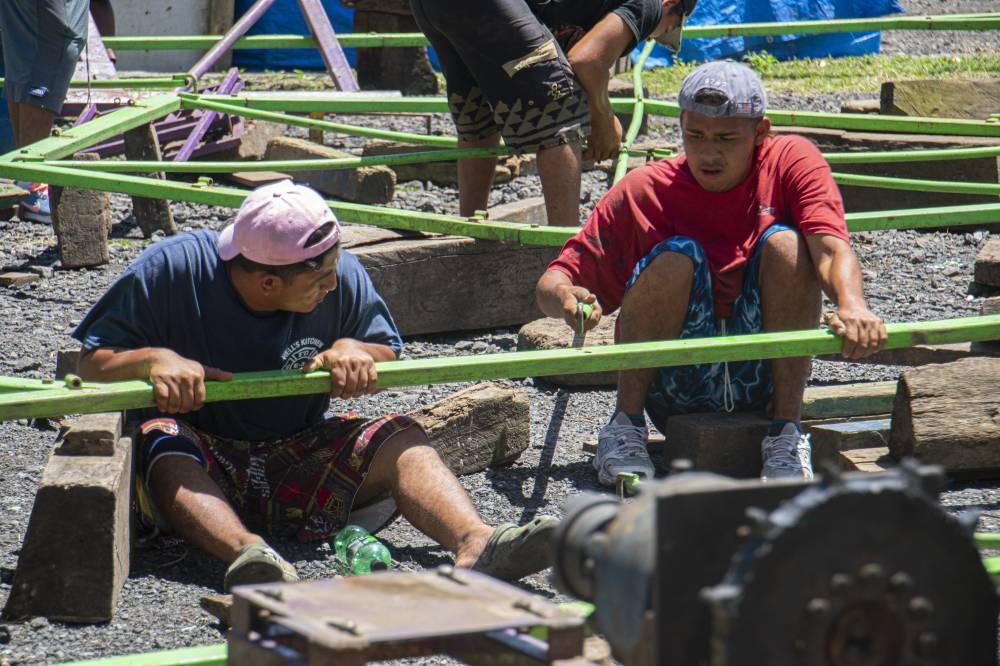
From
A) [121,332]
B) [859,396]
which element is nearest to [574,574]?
[121,332]

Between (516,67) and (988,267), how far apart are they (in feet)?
6.78

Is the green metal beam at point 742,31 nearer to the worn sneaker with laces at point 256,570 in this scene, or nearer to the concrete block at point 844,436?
the concrete block at point 844,436

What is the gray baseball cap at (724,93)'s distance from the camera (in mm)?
3947

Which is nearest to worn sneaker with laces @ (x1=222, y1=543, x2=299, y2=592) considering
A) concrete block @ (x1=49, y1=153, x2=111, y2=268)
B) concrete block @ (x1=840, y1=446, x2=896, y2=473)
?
concrete block @ (x1=840, y1=446, x2=896, y2=473)

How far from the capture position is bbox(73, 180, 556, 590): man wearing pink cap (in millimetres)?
3369

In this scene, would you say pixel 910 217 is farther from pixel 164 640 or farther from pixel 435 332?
pixel 164 640

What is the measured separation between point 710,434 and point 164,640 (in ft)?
5.44

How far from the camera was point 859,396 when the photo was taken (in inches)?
175

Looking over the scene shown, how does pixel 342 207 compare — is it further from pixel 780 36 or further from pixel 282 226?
pixel 780 36

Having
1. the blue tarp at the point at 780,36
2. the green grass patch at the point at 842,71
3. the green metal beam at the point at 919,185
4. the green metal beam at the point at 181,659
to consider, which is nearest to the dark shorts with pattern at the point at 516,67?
the green metal beam at the point at 919,185

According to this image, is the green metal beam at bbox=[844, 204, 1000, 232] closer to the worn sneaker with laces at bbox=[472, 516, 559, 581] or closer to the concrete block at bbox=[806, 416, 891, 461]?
the concrete block at bbox=[806, 416, 891, 461]

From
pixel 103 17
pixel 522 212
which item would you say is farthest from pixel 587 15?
pixel 103 17

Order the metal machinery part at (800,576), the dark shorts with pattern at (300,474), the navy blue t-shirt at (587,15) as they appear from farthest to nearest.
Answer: the navy blue t-shirt at (587,15), the dark shorts with pattern at (300,474), the metal machinery part at (800,576)

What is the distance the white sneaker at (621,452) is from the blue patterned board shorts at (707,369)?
0.21 metres
